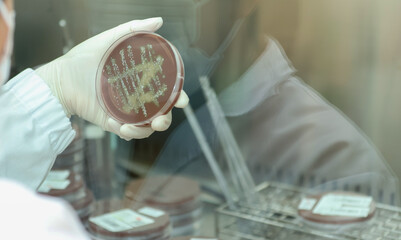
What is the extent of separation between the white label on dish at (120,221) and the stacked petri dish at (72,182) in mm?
116

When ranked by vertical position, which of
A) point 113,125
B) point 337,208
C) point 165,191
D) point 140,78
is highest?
point 140,78

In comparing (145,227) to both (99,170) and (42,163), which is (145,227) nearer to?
(42,163)

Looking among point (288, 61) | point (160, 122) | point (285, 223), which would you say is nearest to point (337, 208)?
point (285, 223)

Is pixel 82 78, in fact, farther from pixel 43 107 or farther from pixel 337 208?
pixel 337 208

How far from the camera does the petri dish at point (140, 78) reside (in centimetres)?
100

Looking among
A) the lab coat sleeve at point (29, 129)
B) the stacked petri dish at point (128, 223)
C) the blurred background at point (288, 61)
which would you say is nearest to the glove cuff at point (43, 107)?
the lab coat sleeve at point (29, 129)

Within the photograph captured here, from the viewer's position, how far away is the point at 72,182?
67.7 inches

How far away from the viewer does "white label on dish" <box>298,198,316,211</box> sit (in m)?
1.49

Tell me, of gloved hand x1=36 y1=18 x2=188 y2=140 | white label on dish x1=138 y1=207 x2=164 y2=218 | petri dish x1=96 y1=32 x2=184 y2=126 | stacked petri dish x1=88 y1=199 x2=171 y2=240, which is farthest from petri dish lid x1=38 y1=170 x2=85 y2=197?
petri dish x1=96 y1=32 x2=184 y2=126

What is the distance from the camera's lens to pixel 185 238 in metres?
1.40

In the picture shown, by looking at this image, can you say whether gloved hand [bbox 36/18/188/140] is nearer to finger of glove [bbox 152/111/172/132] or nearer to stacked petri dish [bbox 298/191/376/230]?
finger of glove [bbox 152/111/172/132]

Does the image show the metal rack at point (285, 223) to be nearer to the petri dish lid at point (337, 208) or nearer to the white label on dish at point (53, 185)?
the petri dish lid at point (337, 208)

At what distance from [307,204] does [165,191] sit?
0.48m

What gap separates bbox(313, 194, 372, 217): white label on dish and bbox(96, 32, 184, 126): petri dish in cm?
66
